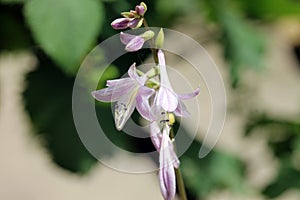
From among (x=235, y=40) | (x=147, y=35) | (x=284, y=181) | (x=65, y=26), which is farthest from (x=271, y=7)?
(x=147, y=35)

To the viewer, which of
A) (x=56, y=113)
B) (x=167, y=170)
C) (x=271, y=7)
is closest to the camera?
(x=167, y=170)

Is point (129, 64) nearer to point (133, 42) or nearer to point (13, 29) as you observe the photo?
point (13, 29)

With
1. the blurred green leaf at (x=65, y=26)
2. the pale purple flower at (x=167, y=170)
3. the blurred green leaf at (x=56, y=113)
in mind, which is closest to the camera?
the pale purple flower at (x=167, y=170)

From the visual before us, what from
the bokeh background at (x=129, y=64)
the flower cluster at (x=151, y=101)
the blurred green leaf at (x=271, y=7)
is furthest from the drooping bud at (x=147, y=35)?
the blurred green leaf at (x=271, y=7)

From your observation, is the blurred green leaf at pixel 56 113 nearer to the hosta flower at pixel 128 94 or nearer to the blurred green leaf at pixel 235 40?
the blurred green leaf at pixel 235 40

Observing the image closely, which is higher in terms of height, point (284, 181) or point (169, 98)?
point (169, 98)

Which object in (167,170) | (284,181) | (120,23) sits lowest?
(284,181)

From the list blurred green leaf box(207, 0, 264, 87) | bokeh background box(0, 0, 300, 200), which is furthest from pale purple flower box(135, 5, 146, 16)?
blurred green leaf box(207, 0, 264, 87)

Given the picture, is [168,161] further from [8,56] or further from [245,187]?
[245,187]

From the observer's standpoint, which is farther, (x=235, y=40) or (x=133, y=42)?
(x=235, y=40)
